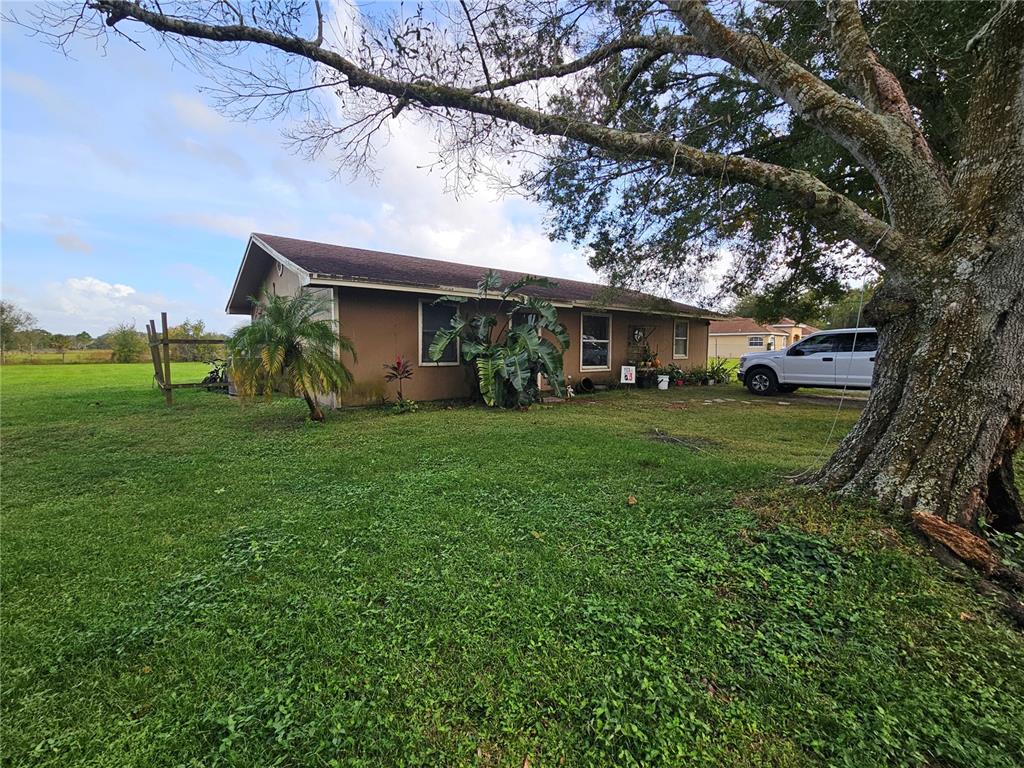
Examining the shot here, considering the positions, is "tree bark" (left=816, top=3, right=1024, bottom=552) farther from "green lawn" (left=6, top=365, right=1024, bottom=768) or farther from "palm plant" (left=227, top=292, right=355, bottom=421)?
"palm plant" (left=227, top=292, right=355, bottom=421)

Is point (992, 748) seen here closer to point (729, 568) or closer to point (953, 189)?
point (729, 568)

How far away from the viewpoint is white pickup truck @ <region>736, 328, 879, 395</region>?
10.4 metres

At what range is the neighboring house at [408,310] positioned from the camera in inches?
346

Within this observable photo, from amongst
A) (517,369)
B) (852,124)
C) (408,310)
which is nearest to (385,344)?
(408,310)

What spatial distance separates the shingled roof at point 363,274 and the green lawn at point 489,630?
17.3 feet

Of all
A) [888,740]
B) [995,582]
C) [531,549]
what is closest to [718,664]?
[888,740]

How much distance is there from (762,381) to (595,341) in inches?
188

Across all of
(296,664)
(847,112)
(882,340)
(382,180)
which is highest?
(382,180)

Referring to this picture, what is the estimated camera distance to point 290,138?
542 centimetres

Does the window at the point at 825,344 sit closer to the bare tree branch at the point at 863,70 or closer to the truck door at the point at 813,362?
the truck door at the point at 813,362

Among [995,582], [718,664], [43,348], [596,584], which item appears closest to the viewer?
[718,664]

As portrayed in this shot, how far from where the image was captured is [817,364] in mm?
11102

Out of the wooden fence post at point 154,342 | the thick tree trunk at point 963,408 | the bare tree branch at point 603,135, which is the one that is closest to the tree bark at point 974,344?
the thick tree trunk at point 963,408

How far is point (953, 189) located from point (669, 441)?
3811 mm
